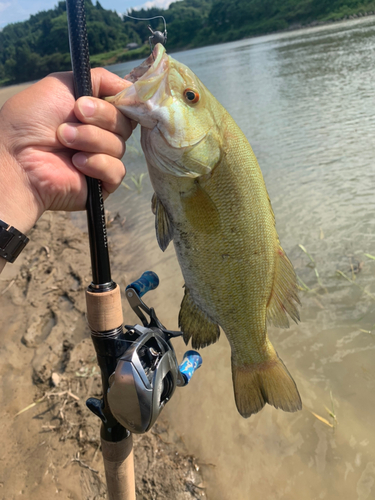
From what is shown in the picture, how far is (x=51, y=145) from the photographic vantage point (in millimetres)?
1364

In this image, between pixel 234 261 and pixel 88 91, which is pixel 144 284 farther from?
pixel 88 91

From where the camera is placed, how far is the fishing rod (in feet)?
4.02

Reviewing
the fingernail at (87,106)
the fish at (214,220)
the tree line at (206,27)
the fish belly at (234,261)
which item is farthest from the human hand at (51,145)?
the tree line at (206,27)

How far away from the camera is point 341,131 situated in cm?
865

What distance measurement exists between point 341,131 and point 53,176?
8.96 meters

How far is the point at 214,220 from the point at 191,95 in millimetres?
541

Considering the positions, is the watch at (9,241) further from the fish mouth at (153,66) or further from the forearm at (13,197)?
the fish mouth at (153,66)

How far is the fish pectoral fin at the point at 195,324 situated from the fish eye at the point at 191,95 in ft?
2.88

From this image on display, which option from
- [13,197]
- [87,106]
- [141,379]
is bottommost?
[141,379]

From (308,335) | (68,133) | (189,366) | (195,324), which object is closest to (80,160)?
(68,133)

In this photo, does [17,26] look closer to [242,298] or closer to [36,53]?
[36,53]

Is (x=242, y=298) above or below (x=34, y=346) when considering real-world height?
above

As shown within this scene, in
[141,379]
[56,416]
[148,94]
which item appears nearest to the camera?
[141,379]

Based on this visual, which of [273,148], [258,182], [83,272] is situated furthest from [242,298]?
[273,148]
